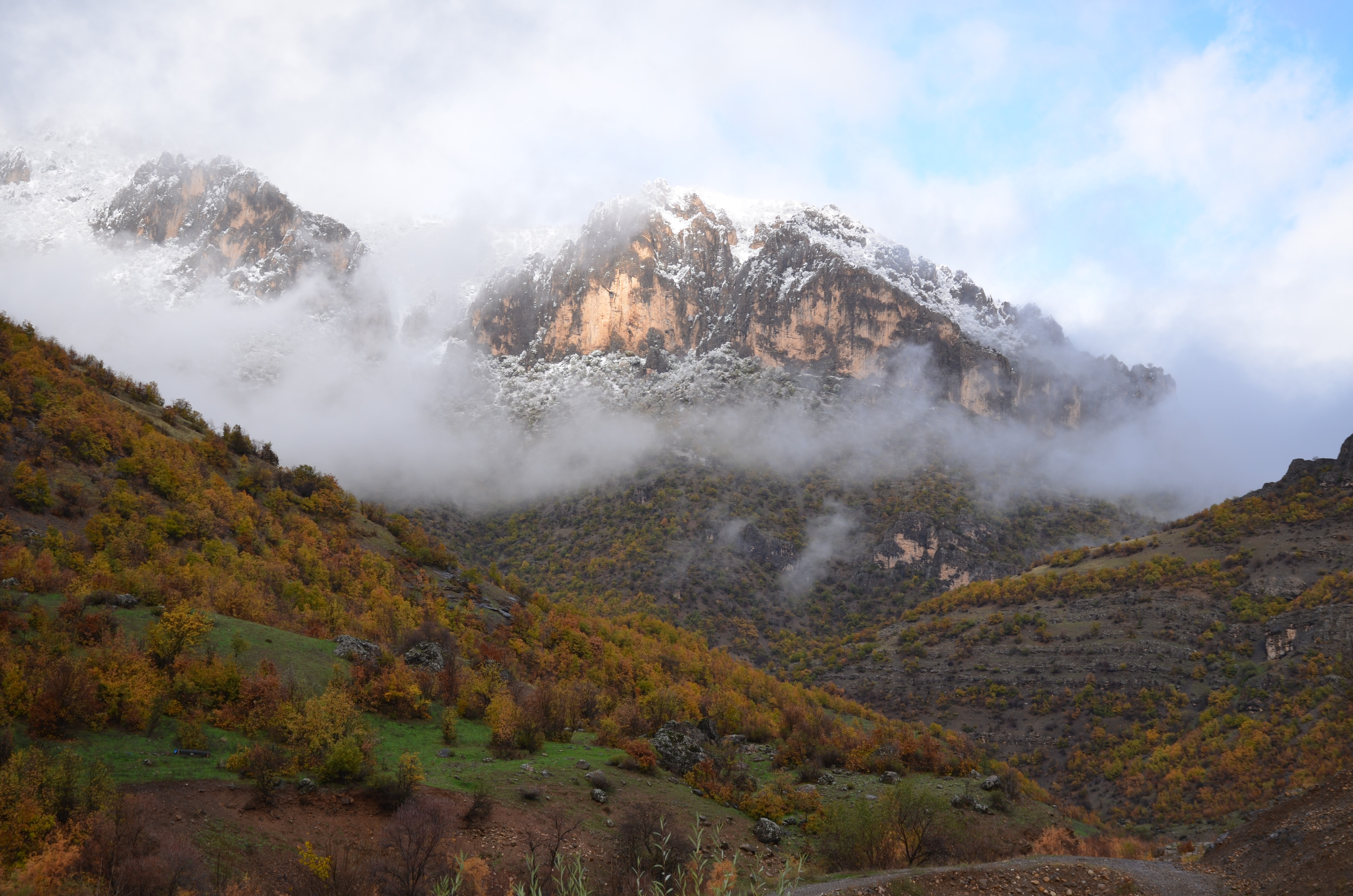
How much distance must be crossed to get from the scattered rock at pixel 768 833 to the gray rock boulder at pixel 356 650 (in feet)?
51.5

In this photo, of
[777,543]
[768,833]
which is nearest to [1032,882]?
[768,833]

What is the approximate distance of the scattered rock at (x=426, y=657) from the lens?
29984mm

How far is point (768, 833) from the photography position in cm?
2391

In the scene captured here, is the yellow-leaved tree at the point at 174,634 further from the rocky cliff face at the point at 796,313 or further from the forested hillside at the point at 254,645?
the rocky cliff face at the point at 796,313

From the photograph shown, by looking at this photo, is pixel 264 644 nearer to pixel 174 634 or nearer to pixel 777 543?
pixel 174 634

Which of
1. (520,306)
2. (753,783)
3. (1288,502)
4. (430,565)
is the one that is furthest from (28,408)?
(520,306)

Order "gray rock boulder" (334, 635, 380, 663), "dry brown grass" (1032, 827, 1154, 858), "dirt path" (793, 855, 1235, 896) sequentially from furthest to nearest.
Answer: "gray rock boulder" (334, 635, 380, 663) < "dry brown grass" (1032, 827, 1154, 858) < "dirt path" (793, 855, 1235, 896)

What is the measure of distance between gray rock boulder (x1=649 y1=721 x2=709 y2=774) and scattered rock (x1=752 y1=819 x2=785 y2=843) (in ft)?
16.8

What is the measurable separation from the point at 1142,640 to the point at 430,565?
63.2 metres

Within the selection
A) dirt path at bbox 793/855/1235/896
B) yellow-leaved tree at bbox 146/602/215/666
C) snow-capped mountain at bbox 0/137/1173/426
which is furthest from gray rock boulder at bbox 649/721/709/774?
snow-capped mountain at bbox 0/137/1173/426

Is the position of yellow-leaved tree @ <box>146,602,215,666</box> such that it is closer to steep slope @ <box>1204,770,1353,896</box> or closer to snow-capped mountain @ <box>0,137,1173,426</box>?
steep slope @ <box>1204,770,1353,896</box>

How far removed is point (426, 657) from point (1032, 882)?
24146 mm

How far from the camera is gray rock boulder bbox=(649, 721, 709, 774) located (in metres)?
28.8

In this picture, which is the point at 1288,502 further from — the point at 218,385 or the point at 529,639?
the point at 218,385
